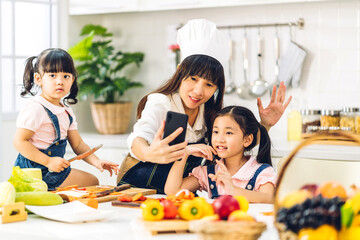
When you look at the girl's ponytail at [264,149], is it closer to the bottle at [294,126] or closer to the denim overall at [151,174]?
the denim overall at [151,174]

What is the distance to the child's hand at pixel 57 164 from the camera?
6.70ft

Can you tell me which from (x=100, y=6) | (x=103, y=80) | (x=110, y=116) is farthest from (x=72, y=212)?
(x=100, y=6)

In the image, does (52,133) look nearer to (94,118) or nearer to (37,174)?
(37,174)

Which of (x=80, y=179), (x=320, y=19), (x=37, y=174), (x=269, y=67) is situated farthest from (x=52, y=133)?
(x=320, y=19)

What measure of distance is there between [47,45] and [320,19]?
6.68ft

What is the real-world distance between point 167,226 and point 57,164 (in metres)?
0.93

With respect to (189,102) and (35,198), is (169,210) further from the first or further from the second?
(189,102)

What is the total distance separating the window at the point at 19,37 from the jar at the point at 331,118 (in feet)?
6.81

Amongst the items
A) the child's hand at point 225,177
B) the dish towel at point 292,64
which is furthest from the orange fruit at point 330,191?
the dish towel at point 292,64

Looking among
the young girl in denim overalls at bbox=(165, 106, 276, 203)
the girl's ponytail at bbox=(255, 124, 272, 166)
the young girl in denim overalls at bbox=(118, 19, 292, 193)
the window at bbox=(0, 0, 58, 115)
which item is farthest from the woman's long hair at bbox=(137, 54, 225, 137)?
the window at bbox=(0, 0, 58, 115)

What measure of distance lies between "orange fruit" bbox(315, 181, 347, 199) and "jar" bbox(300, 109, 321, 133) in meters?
2.24

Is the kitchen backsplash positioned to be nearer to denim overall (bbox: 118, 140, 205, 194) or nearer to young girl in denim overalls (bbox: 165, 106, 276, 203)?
young girl in denim overalls (bbox: 165, 106, 276, 203)

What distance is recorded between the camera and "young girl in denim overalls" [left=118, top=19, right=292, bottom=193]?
203cm

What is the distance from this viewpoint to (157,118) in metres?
2.06
